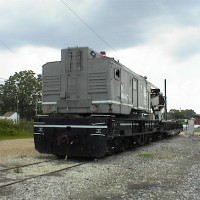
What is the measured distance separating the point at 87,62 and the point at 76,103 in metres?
1.57

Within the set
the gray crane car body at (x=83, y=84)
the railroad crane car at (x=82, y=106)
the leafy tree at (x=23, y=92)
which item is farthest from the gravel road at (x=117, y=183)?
the leafy tree at (x=23, y=92)

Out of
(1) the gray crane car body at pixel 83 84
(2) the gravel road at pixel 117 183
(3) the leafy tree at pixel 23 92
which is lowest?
(2) the gravel road at pixel 117 183

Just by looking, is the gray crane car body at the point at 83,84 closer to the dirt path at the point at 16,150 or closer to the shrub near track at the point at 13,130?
the dirt path at the point at 16,150

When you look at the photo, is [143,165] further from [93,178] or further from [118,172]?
[93,178]

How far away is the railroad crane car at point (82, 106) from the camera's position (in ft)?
46.1

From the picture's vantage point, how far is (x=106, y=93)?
47.6 ft

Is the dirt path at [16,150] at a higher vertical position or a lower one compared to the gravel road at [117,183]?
higher

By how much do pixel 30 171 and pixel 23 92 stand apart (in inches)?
3559

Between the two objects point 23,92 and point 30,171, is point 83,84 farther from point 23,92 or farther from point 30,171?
point 23,92

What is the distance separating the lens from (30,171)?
11.6 meters

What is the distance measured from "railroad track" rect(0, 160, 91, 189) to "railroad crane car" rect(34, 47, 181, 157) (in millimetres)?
769

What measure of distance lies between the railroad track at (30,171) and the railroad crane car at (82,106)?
2.52ft

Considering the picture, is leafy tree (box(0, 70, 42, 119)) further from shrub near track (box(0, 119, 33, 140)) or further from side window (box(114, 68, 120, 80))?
side window (box(114, 68, 120, 80))

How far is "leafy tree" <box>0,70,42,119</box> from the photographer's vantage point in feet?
322
